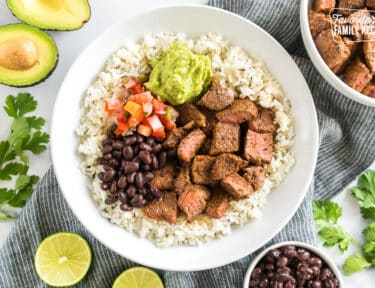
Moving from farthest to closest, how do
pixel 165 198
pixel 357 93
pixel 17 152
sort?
pixel 17 152
pixel 165 198
pixel 357 93

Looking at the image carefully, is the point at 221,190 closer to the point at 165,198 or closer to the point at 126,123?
the point at 165,198

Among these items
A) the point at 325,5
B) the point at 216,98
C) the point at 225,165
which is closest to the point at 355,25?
the point at 325,5

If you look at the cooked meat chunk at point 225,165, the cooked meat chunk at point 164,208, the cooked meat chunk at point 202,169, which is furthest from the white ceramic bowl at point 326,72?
the cooked meat chunk at point 164,208

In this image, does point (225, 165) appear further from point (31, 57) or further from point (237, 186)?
point (31, 57)

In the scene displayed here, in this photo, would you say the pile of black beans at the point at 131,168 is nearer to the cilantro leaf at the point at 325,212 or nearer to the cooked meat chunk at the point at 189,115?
the cooked meat chunk at the point at 189,115

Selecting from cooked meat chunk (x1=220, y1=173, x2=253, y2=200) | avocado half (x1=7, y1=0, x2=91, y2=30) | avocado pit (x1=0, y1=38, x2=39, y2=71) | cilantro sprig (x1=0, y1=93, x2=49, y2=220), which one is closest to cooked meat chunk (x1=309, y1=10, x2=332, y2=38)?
cooked meat chunk (x1=220, y1=173, x2=253, y2=200)

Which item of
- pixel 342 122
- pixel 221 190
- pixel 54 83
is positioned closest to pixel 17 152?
pixel 54 83

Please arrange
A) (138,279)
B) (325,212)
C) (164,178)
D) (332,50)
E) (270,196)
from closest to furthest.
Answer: (332,50), (164,178), (270,196), (138,279), (325,212)
